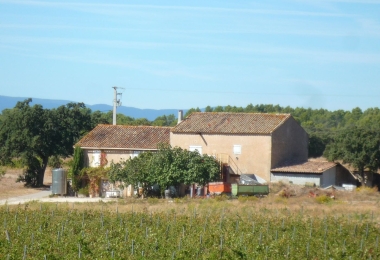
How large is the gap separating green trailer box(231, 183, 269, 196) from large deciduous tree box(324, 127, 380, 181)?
37.6 feet

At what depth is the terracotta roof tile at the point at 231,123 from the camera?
145 feet

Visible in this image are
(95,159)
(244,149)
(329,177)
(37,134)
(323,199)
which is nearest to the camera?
(323,199)

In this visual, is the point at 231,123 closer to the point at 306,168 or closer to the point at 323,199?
the point at 306,168

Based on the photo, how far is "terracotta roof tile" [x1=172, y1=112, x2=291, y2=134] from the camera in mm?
44344

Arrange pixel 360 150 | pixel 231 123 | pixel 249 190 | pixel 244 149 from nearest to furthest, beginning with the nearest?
pixel 249 190, pixel 244 149, pixel 231 123, pixel 360 150

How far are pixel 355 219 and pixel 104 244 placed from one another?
12.6 metres

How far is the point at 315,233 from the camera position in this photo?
85.3ft

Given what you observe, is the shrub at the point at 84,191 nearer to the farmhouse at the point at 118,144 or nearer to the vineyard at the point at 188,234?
the farmhouse at the point at 118,144

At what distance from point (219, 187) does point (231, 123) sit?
20.7ft

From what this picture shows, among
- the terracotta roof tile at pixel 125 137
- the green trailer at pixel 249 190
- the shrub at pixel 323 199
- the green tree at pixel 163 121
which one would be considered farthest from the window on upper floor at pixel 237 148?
the green tree at pixel 163 121

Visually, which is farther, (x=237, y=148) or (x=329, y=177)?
(x=237, y=148)

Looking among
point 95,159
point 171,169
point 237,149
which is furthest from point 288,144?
point 95,159

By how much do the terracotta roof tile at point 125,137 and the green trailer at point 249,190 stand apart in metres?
7.39

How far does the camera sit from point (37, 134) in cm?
4916
